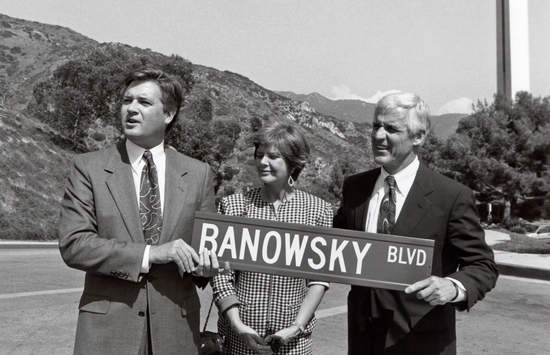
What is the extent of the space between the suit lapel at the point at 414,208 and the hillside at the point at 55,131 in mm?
1611

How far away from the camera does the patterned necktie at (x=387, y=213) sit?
255 centimetres

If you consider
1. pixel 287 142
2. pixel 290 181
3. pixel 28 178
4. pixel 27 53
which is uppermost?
pixel 27 53

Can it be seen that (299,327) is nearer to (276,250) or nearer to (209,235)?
(276,250)

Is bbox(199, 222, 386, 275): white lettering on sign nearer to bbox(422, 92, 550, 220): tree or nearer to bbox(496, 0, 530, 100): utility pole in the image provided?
bbox(422, 92, 550, 220): tree

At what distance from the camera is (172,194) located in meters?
2.51

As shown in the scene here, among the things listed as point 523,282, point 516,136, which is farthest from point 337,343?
point 516,136

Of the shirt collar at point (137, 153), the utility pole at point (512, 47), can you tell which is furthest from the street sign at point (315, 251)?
the utility pole at point (512, 47)

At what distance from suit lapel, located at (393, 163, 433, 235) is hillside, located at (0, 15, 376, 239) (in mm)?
1611

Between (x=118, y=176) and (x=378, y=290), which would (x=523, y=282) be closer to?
(x=378, y=290)

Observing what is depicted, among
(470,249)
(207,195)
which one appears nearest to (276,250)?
(207,195)

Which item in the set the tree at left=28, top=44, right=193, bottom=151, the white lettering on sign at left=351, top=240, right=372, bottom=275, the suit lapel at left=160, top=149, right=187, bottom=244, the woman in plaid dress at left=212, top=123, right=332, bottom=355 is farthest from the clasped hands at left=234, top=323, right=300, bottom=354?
the tree at left=28, top=44, right=193, bottom=151

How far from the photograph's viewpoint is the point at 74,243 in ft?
7.61

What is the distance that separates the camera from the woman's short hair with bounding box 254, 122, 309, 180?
2.97 metres

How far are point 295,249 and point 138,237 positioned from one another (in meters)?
0.66
